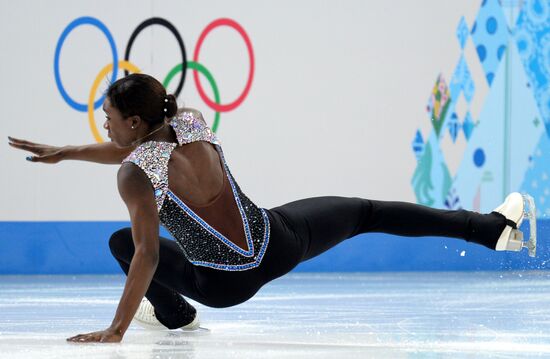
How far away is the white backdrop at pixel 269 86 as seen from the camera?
7.82 metres

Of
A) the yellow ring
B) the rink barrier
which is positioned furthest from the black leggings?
the yellow ring

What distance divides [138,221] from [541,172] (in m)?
6.14

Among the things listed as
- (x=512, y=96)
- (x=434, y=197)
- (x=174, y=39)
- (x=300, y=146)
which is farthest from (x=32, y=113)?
(x=512, y=96)

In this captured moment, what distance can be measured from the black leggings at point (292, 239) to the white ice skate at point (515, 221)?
0.03 meters

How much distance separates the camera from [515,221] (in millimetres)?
3641

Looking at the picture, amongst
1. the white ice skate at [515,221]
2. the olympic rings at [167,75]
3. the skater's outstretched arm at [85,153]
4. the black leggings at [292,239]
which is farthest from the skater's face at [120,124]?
the olympic rings at [167,75]

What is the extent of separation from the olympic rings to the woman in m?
4.38

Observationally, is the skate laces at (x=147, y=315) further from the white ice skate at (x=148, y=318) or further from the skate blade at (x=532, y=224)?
the skate blade at (x=532, y=224)

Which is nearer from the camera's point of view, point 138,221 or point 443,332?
point 138,221

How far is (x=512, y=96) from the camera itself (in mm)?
8547

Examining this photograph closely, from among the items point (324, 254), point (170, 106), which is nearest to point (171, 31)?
point (324, 254)

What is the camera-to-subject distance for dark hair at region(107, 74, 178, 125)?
10.1 ft

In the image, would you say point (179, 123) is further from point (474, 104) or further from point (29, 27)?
point (474, 104)

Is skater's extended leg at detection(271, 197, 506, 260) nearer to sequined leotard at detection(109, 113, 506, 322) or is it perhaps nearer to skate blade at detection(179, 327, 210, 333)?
sequined leotard at detection(109, 113, 506, 322)
